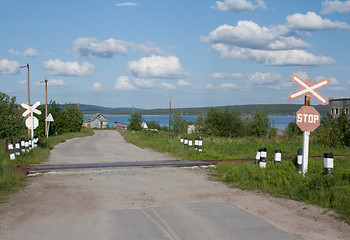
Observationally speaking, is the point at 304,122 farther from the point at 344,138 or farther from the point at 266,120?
the point at 266,120

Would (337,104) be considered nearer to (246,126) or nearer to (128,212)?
(246,126)

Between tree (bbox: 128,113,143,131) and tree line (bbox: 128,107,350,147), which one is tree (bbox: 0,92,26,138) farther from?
tree (bbox: 128,113,143,131)

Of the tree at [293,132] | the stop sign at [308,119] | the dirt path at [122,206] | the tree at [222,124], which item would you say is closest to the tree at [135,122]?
the tree at [222,124]

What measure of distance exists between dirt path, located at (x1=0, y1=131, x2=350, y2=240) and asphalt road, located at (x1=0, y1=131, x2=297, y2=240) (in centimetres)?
1

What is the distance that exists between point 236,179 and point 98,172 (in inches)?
193

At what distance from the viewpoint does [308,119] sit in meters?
9.74

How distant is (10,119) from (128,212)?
44482 millimetres

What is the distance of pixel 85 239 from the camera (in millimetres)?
5367

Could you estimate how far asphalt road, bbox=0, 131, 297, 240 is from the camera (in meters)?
5.67

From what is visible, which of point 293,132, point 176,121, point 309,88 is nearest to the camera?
point 309,88

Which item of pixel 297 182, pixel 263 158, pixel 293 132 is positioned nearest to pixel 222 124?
pixel 293 132

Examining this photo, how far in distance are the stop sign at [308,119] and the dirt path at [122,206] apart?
240 cm

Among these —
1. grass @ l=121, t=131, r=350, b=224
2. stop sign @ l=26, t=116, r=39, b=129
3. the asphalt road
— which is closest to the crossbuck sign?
grass @ l=121, t=131, r=350, b=224

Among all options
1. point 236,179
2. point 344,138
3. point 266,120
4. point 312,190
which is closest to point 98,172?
point 236,179
